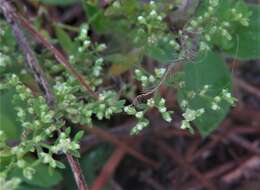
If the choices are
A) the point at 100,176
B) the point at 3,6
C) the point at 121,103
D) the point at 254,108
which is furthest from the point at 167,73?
the point at 254,108

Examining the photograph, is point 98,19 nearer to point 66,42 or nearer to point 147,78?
point 66,42

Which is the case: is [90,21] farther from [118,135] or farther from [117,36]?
[118,135]

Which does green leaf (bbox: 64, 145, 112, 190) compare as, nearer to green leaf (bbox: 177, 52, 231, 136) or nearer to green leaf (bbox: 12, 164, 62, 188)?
green leaf (bbox: 12, 164, 62, 188)

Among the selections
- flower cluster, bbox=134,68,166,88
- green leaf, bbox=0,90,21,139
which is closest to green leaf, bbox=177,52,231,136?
flower cluster, bbox=134,68,166,88

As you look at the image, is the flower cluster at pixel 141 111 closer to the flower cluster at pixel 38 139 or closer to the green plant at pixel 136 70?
the green plant at pixel 136 70

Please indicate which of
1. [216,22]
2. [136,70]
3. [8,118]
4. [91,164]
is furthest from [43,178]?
[216,22]

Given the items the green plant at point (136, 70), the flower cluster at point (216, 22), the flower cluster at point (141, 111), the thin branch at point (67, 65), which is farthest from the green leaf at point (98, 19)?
the flower cluster at point (141, 111)
